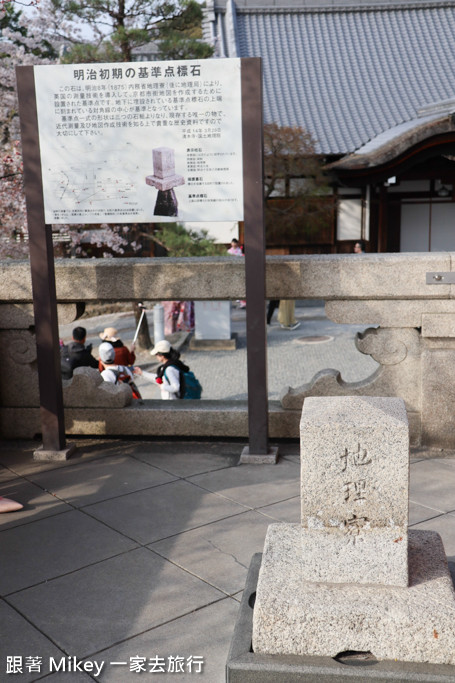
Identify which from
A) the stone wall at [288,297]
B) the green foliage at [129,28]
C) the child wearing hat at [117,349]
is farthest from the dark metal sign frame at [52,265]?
the green foliage at [129,28]

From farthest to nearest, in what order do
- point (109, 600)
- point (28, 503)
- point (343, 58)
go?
1. point (343, 58)
2. point (28, 503)
3. point (109, 600)

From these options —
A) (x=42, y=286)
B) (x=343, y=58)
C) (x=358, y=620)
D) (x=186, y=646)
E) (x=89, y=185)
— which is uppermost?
(x=343, y=58)

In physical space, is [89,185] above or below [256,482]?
above

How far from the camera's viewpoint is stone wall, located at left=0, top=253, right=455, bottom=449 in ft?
18.5

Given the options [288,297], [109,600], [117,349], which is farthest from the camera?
[117,349]

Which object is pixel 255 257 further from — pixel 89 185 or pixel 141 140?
pixel 89 185

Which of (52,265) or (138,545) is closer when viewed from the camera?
(138,545)


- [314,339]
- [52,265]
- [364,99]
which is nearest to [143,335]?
[314,339]

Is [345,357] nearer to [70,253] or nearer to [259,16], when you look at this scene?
[70,253]

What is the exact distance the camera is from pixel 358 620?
9.96ft

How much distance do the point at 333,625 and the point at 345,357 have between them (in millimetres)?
10342

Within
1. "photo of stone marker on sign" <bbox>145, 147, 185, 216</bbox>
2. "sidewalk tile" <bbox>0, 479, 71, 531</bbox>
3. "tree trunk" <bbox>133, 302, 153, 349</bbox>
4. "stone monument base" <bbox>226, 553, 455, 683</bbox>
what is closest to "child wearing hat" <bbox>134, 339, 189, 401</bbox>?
"photo of stone marker on sign" <bbox>145, 147, 185, 216</bbox>

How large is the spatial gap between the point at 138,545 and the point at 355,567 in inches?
61.1

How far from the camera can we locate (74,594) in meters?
3.76
